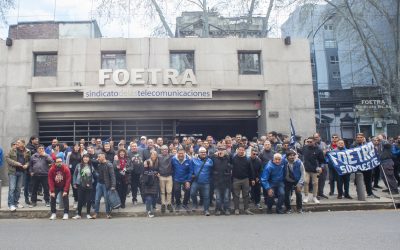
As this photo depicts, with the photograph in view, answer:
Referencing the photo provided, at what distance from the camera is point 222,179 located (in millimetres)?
10352

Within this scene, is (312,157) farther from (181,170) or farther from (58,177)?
(58,177)

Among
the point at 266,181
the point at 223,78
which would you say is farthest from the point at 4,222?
the point at 223,78

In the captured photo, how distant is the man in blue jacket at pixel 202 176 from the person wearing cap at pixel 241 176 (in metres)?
0.73

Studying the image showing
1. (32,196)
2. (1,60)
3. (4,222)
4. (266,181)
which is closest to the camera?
(4,222)

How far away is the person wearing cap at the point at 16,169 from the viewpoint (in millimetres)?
10789

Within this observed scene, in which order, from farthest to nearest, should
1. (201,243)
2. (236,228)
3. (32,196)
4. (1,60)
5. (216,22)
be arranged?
(216,22)
(1,60)
(32,196)
(236,228)
(201,243)

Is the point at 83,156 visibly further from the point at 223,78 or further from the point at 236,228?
the point at 223,78

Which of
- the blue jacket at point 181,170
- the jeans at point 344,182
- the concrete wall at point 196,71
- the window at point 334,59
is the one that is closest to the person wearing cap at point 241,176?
the blue jacket at point 181,170

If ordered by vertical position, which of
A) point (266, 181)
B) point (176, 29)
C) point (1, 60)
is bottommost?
point (266, 181)

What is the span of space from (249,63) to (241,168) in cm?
883

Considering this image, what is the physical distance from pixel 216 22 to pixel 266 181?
19728mm

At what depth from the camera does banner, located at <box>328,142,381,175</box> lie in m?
11.8

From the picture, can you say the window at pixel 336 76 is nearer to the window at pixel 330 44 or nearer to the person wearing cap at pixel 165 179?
the window at pixel 330 44

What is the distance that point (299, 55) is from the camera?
58.3 feet
